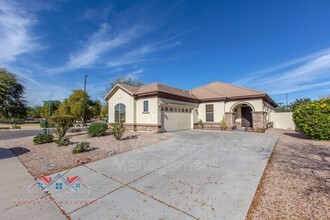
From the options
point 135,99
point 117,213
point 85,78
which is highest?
point 85,78

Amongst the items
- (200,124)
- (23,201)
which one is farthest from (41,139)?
(200,124)

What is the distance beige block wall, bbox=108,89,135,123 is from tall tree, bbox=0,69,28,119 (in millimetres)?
7619

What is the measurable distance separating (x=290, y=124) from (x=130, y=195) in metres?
22.6

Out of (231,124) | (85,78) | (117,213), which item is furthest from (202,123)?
(85,78)

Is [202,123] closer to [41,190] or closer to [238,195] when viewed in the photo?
[238,195]

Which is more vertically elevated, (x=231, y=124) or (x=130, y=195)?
(x=231, y=124)

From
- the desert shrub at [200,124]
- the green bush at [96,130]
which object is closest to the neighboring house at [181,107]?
the desert shrub at [200,124]

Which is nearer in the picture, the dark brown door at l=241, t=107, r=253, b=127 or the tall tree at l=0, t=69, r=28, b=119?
the tall tree at l=0, t=69, r=28, b=119

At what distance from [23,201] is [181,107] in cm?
1445

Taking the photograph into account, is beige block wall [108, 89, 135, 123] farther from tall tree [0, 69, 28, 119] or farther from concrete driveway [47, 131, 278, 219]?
concrete driveway [47, 131, 278, 219]

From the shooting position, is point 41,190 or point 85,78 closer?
point 41,190

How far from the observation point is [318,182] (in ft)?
13.5

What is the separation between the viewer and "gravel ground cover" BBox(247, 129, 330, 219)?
290cm

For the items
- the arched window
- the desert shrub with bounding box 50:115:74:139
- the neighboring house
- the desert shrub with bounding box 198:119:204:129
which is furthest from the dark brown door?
the desert shrub with bounding box 50:115:74:139
